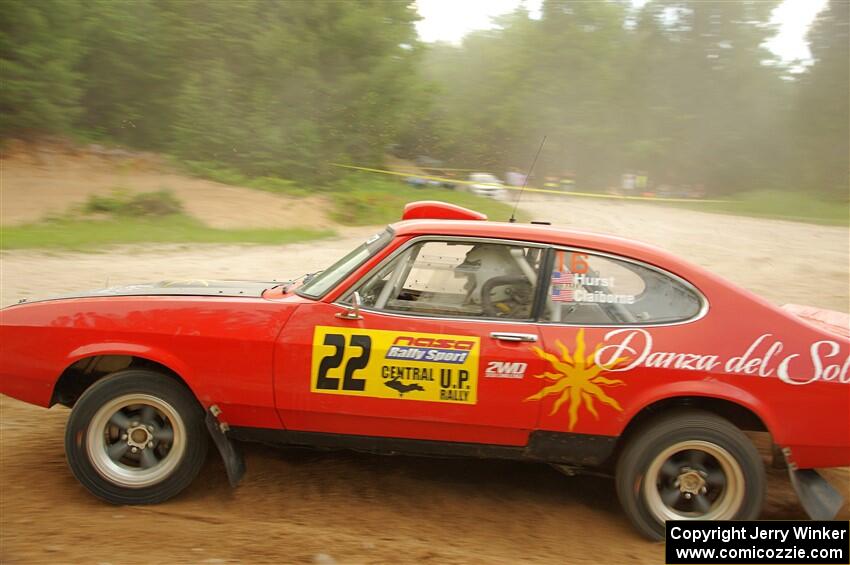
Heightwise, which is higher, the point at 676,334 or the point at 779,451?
the point at 676,334

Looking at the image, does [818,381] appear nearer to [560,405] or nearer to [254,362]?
[560,405]

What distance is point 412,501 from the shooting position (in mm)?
4109

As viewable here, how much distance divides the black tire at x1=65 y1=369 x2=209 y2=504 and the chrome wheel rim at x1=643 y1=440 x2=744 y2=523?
241cm

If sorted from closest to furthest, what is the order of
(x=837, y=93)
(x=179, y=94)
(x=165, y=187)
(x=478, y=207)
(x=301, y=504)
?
1. (x=301, y=504)
2. (x=165, y=187)
3. (x=478, y=207)
4. (x=179, y=94)
5. (x=837, y=93)

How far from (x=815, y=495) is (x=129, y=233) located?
1253 centimetres

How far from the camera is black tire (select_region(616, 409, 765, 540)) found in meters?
3.68

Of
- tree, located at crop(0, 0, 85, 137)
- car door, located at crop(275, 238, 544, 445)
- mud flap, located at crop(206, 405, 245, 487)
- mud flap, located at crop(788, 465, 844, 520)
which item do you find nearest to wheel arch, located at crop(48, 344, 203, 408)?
mud flap, located at crop(206, 405, 245, 487)

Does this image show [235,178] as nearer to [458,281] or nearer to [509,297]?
[458,281]

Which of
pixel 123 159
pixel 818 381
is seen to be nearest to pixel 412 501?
pixel 818 381

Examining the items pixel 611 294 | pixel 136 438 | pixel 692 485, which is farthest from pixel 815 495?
pixel 136 438

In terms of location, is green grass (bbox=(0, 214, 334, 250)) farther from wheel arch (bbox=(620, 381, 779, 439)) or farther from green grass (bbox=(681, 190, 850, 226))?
green grass (bbox=(681, 190, 850, 226))

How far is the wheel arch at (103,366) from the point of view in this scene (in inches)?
147

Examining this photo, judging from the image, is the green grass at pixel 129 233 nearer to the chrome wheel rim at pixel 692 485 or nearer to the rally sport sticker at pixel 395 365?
the rally sport sticker at pixel 395 365

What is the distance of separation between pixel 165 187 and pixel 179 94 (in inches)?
178
